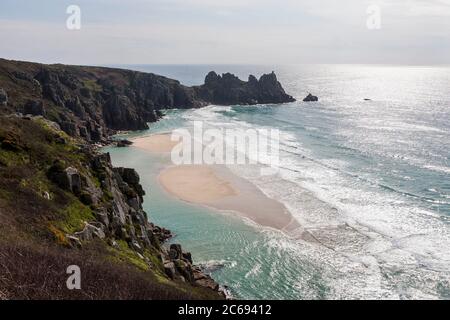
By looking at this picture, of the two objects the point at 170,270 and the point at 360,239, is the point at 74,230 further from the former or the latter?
the point at 360,239

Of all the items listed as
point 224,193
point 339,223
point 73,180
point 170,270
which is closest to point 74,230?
point 73,180

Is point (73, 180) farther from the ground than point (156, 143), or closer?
farther from the ground

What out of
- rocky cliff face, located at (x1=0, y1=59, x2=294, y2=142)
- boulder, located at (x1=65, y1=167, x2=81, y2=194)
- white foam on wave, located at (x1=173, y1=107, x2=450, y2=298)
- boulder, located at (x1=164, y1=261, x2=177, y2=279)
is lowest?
white foam on wave, located at (x1=173, y1=107, x2=450, y2=298)

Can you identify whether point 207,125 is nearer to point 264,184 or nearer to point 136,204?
point 264,184

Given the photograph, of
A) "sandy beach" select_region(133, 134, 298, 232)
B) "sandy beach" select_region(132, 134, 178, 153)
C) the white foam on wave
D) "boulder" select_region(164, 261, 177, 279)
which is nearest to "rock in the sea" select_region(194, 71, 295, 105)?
"sandy beach" select_region(132, 134, 178, 153)

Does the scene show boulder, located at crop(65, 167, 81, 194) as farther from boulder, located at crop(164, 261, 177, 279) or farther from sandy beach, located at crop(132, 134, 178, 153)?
sandy beach, located at crop(132, 134, 178, 153)

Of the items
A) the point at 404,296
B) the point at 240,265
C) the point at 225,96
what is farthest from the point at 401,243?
the point at 225,96
